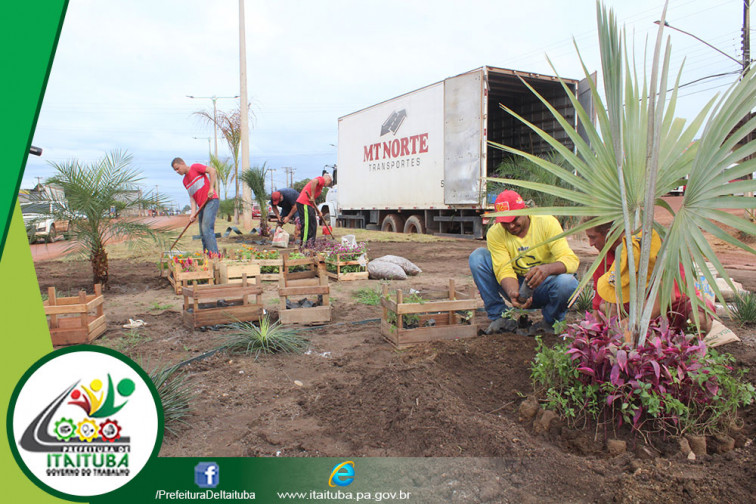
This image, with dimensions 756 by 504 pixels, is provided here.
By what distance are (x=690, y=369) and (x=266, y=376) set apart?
8.45 feet

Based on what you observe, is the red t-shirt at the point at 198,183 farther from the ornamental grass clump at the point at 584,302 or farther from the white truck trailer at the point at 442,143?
the white truck trailer at the point at 442,143

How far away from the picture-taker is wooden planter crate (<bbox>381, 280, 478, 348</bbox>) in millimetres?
4008

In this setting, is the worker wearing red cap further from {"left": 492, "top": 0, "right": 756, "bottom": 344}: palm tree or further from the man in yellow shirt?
{"left": 492, "top": 0, "right": 756, "bottom": 344}: palm tree

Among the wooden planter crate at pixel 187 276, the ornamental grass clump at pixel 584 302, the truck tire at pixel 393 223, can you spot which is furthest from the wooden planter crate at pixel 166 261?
the truck tire at pixel 393 223

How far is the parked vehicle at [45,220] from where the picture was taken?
585 cm

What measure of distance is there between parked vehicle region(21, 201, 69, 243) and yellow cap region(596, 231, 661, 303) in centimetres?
597

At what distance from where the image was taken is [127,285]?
23.7 ft

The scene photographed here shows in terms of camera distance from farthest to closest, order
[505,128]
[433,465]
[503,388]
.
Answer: [505,128] < [503,388] < [433,465]

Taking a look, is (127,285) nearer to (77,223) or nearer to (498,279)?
(77,223)

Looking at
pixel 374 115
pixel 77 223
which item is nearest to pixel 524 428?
pixel 77 223

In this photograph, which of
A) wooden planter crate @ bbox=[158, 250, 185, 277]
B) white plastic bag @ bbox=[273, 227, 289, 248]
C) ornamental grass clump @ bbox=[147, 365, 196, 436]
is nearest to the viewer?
ornamental grass clump @ bbox=[147, 365, 196, 436]

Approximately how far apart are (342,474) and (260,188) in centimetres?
1470

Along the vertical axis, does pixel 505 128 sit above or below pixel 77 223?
above

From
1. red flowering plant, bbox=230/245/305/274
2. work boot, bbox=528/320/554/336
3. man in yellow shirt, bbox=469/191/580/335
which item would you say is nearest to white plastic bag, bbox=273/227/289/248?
red flowering plant, bbox=230/245/305/274
